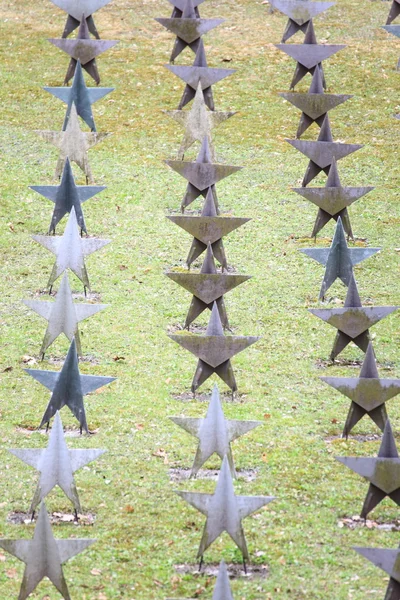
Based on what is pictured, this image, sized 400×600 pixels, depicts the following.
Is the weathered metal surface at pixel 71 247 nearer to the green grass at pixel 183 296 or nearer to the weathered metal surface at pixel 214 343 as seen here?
the green grass at pixel 183 296

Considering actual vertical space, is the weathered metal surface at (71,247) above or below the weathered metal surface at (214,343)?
above

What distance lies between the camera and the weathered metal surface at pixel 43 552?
7.07 m

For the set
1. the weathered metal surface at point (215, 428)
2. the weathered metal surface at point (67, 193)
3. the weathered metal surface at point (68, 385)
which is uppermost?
the weathered metal surface at point (67, 193)

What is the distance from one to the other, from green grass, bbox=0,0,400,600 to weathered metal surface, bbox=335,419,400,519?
46 cm

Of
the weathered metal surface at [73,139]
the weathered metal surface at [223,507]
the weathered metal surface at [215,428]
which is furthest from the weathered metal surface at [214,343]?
the weathered metal surface at [73,139]

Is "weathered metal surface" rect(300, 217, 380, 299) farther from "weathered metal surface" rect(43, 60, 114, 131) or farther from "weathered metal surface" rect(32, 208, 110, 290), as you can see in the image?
"weathered metal surface" rect(43, 60, 114, 131)

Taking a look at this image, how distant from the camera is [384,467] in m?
7.85

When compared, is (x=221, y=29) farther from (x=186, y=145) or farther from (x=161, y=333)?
(x=161, y=333)

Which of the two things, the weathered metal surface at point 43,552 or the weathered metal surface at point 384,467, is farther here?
the weathered metal surface at point 384,467

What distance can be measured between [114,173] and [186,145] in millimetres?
1222

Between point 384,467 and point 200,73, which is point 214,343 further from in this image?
point 200,73

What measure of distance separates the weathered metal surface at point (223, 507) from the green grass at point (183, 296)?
14.6 inches

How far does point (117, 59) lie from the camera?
56.9 ft

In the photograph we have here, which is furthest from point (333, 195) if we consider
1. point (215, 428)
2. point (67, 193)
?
point (215, 428)
